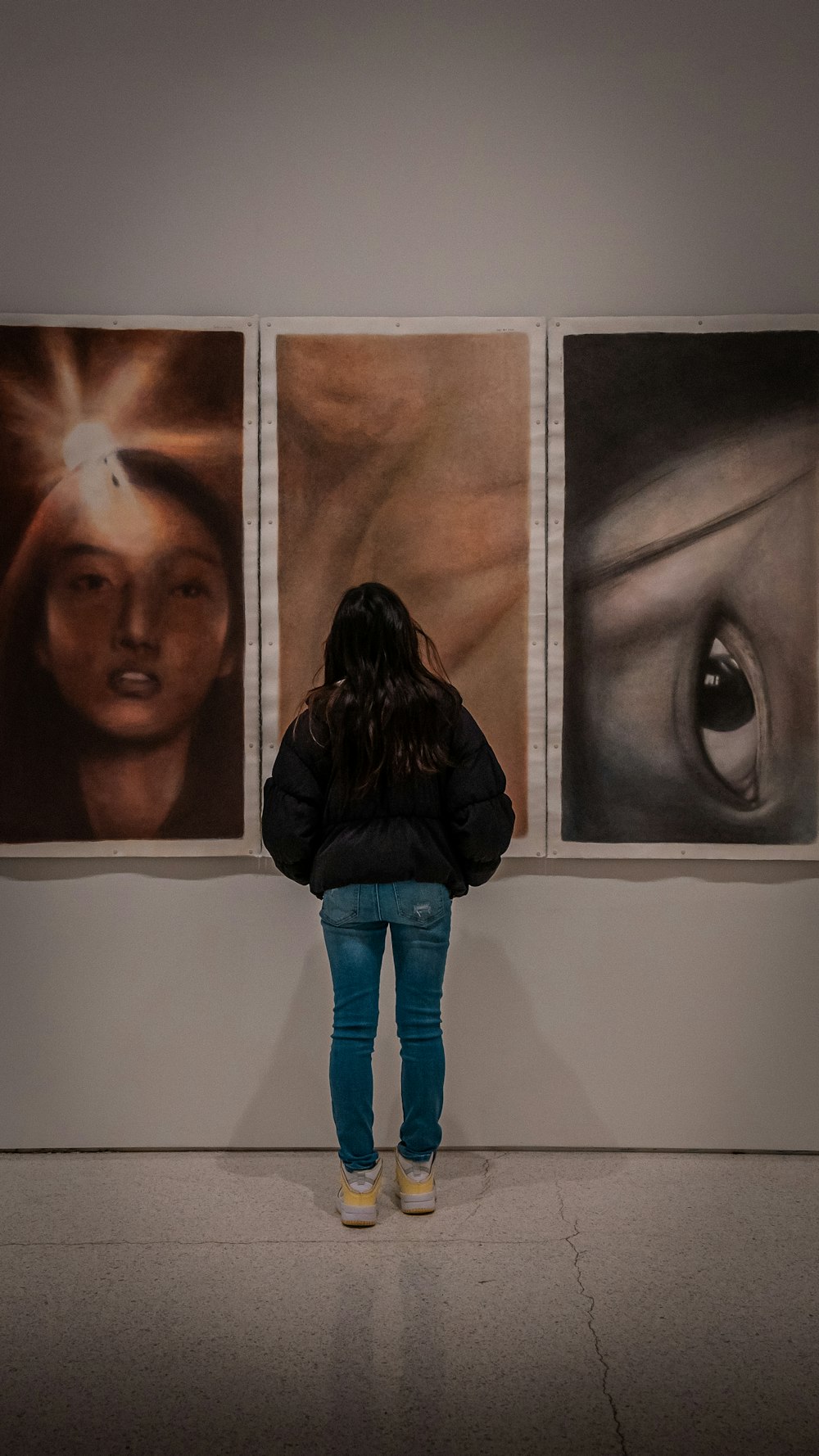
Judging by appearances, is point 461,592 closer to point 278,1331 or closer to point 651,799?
point 651,799

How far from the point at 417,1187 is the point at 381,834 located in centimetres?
77

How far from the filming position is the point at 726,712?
8.88 ft

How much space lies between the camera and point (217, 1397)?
1.66 metres

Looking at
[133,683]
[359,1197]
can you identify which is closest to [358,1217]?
[359,1197]

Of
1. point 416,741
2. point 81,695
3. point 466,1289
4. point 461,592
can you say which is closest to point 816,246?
point 461,592

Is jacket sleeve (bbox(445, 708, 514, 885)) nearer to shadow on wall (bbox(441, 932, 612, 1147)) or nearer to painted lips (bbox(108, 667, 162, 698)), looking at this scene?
shadow on wall (bbox(441, 932, 612, 1147))

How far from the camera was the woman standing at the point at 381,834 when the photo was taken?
227 centimetres

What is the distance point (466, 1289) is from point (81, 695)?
1.62m

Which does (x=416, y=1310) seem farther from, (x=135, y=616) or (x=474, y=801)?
(x=135, y=616)

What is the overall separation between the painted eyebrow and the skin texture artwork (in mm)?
175

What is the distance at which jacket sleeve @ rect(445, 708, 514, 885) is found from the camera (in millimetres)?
2311

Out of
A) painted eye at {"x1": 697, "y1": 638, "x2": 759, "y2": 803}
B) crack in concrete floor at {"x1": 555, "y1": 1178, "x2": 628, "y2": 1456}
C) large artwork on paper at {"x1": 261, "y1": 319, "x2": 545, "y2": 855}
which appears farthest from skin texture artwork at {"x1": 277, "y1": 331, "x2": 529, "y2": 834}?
crack in concrete floor at {"x1": 555, "y1": 1178, "x2": 628, "y2": 1456}

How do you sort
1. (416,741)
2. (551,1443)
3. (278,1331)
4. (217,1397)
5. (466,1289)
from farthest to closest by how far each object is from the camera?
(416,741)
(466,1289)
(278,1331)
(217,1397)
(551,1443)

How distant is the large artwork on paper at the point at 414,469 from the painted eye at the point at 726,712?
17.8 inches
